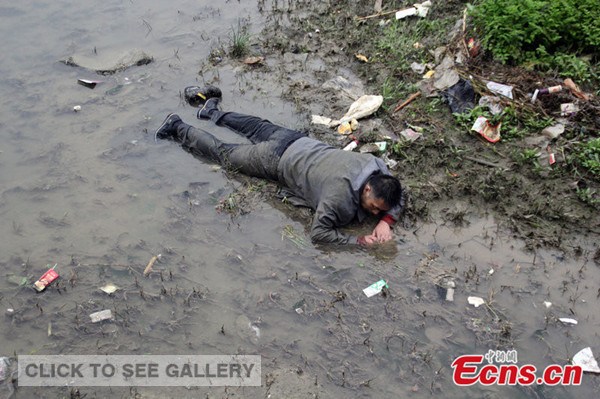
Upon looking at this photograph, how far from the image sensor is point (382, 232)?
4.89 metres

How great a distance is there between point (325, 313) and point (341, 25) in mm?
4675

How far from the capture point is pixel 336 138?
599 cm

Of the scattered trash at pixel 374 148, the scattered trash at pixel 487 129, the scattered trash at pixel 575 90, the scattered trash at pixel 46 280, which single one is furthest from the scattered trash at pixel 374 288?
the scattered trash at pixel 575 90

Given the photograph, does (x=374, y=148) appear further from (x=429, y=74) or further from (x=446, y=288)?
(x=446, y=288)

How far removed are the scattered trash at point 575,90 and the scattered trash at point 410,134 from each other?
165 centimetres

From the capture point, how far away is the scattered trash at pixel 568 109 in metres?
5.72

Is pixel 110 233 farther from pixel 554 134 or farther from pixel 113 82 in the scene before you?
pixel 554 134

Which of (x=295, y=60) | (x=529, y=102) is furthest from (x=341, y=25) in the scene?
(x=529, y=102)

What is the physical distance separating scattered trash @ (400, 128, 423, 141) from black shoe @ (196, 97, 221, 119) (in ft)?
7.05

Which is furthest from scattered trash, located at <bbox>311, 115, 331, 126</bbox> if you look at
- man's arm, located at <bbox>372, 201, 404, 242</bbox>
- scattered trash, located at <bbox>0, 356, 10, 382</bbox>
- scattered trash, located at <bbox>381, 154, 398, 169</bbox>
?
scattered trash, located at <bbox>0, 356, 10, 382</bbox>

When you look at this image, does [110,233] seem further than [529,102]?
No

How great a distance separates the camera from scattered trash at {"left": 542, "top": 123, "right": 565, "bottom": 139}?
5582mm

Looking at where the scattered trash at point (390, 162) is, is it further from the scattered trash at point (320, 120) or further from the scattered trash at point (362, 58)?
the scattered trash at point (362, 58)

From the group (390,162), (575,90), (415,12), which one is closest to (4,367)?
(390,162)
